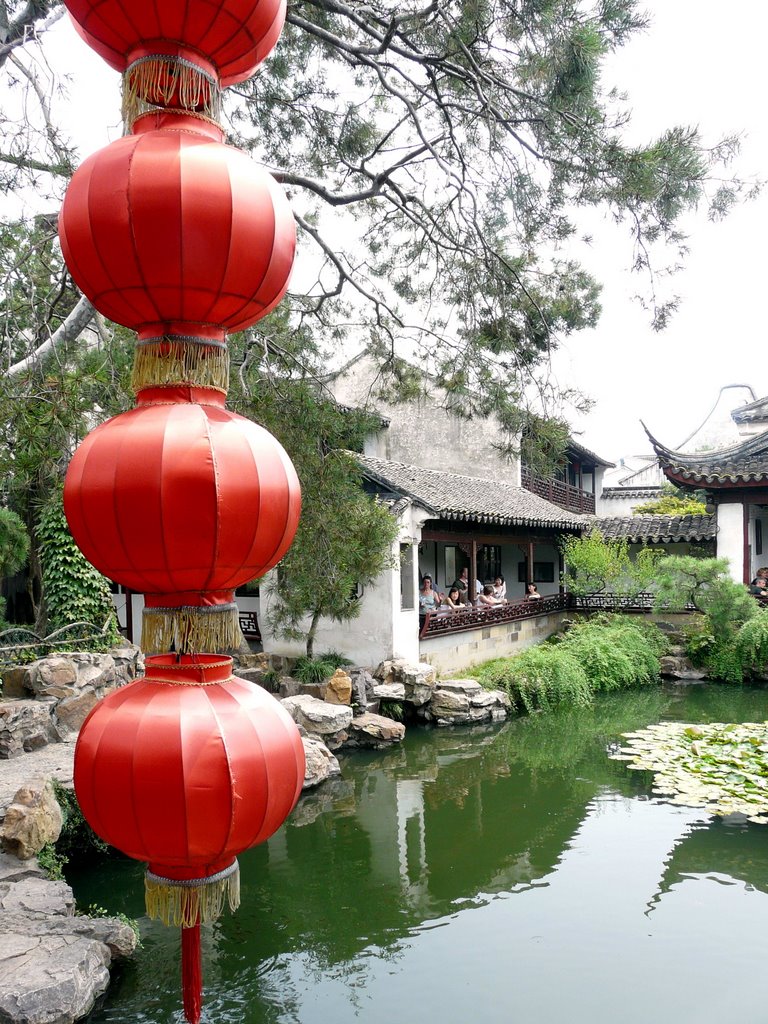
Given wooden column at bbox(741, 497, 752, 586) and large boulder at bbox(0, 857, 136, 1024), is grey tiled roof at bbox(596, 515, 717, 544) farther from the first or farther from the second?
large boulder at bbox(0, 857, 136, 1024)

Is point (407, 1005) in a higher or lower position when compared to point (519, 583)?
lower

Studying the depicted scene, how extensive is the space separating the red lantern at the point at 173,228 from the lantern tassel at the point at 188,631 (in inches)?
25.3

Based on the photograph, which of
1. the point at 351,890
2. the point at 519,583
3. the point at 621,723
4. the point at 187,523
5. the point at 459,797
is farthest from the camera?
→ the point at 519,583

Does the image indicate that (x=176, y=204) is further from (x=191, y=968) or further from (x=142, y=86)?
(x=191, y=968)

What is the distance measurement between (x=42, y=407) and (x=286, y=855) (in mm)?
4388

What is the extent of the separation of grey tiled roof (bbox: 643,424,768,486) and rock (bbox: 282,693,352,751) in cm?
877

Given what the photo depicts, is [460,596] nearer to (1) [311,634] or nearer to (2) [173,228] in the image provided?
(1) [311,634]

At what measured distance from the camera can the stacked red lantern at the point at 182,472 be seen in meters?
1.66

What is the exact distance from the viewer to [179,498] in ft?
5.40

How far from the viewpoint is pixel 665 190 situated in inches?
189

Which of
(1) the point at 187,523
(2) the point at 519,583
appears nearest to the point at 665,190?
(1) the point at 187,523

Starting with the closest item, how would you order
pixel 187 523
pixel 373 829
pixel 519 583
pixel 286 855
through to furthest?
1. pixel 187 523
2. pixel 286 855
3. pixel 373 829
4. pixel 519 583

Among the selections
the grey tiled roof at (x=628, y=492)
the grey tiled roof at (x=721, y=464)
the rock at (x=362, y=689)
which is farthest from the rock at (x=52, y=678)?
the grey tiled roof at (x=628, y=492)

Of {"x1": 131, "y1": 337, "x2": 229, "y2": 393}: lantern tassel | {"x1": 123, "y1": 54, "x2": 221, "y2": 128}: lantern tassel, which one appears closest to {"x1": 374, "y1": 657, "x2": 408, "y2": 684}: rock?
{"x1": 131, "y1": 337, "x2": 229, "y2": 393}: lantern tassel
